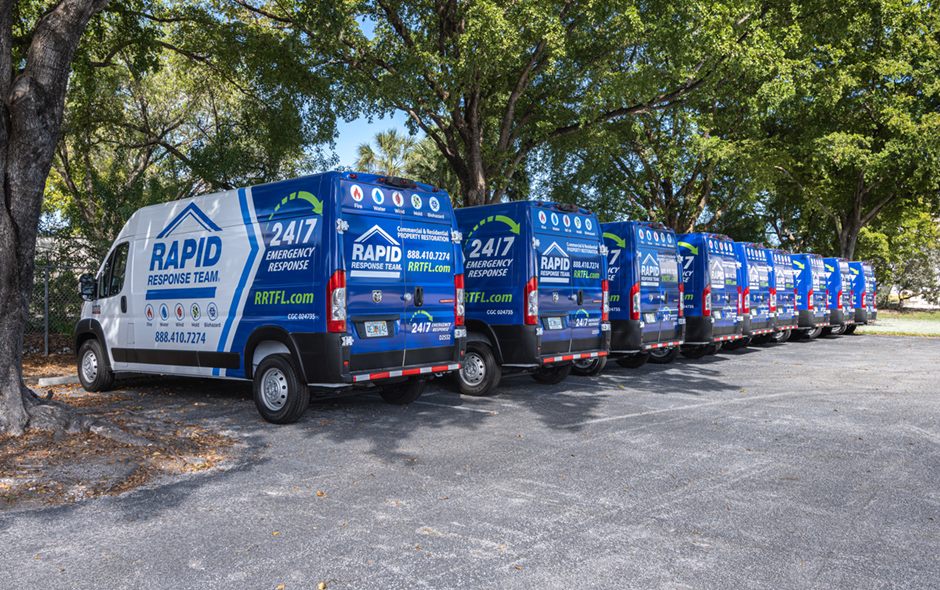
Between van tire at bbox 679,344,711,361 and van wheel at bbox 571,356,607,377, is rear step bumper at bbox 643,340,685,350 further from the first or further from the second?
van tire at bbox 679,344,711,361

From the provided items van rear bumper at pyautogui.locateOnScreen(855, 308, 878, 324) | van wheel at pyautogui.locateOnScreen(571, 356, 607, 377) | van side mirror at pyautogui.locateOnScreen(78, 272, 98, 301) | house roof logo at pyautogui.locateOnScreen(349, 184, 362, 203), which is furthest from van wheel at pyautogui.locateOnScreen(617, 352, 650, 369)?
van rear bumper at pyautogui.locateOnScreen(855, 308, 878, 324)

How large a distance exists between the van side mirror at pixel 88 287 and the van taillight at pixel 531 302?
652 centimetres

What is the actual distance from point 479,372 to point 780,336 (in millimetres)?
13214

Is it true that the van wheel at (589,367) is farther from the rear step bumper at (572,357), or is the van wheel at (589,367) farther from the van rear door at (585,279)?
the van rear door at (585,279)

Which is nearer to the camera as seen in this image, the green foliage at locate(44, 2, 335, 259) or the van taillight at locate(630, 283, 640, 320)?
the van taillight at locate(630, 283, 640, 320)

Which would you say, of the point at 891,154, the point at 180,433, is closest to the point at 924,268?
the point at 891,154

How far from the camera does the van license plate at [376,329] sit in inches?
298

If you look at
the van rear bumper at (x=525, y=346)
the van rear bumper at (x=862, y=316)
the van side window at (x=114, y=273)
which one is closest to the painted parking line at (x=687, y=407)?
the van rear bumper at (x=525, y=346)

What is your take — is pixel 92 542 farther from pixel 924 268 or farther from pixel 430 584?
pixel 924 268

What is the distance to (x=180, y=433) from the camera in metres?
7.07

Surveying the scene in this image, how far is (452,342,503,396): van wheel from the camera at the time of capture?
9.87 metres

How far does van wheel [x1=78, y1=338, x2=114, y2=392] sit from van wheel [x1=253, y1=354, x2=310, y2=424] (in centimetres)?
364

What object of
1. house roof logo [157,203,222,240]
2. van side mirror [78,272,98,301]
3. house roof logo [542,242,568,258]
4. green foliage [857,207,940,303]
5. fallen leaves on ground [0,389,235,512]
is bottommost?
fallen leaves on ground [0,389,235,512]

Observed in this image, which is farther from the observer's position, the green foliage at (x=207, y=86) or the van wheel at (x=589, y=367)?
the green foliage at (x=207, y=86)
